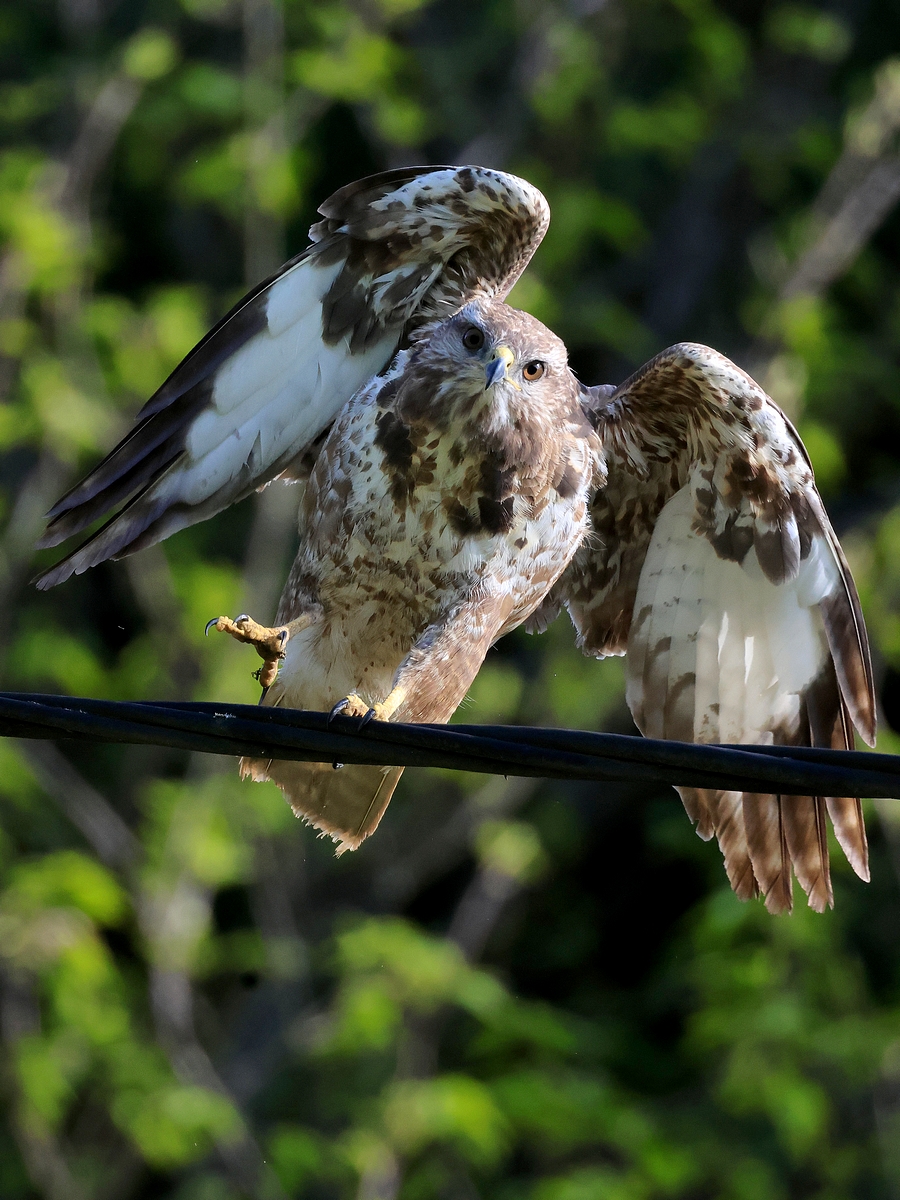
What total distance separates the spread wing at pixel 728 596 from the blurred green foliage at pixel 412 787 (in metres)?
2.59

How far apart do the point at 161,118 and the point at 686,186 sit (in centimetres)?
293

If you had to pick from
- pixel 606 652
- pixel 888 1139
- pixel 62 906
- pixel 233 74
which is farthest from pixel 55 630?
pixel 888 1139

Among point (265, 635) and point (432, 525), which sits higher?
point (432, 525)

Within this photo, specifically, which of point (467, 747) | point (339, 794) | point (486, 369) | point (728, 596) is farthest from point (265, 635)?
point (728, 596)

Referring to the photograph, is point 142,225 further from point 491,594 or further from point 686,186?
point 491,594

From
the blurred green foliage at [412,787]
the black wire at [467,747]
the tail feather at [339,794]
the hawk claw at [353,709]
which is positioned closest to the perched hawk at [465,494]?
the tail feather at [339,794]

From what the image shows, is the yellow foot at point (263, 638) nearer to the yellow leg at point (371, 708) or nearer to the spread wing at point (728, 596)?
the yellow leg at point (371, 708)

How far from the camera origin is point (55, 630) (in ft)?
25.6

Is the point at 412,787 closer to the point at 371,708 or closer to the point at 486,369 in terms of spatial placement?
the point at 486,369

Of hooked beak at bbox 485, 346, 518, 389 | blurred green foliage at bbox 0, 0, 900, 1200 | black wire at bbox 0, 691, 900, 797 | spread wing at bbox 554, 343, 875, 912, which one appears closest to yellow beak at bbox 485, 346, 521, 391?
hooked beak at bbox 485, 346, 518, 389

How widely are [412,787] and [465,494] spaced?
13.6 feet

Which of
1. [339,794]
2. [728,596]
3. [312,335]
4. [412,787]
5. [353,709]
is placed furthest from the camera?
[412,787]

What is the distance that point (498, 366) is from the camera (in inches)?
135

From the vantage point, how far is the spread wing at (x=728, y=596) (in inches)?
146
